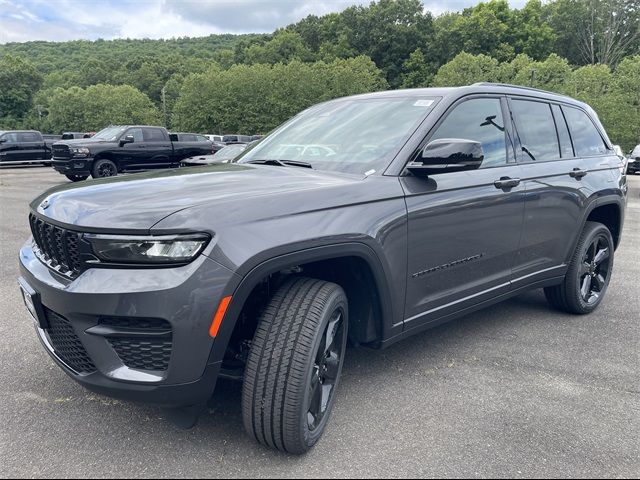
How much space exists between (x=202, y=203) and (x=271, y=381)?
0.81m

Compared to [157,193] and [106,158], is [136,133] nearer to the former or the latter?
[106,158]

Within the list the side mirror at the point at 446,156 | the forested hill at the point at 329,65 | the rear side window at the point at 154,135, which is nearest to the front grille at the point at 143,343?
the side mirror at the point at 446,156

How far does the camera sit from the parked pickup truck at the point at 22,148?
2328 cm

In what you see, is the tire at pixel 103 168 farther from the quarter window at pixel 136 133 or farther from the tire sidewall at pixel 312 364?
the tire sidewall at pixel 312 364

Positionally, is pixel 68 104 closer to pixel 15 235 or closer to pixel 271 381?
pixel 15 235

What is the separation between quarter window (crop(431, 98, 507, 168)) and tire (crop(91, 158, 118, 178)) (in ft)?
49.6

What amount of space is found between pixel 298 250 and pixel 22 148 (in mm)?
25449

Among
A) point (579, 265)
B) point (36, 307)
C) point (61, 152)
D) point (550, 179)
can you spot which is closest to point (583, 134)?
point (550, 179)

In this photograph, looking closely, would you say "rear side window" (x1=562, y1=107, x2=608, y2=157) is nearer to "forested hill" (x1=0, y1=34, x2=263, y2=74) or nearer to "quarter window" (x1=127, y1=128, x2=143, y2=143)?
"quarter window" (x1=127, y1=128, x2=143, y2=143)

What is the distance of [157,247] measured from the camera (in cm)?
205

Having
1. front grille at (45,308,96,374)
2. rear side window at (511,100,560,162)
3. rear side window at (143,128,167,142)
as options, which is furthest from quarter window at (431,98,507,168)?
rear side window at (143,128,167,142)

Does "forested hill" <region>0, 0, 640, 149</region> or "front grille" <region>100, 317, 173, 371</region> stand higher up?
"forested hill" <region>0, 0, 640, 149</region>

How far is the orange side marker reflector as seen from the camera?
2068mm

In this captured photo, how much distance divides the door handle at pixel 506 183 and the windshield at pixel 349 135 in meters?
0.67
